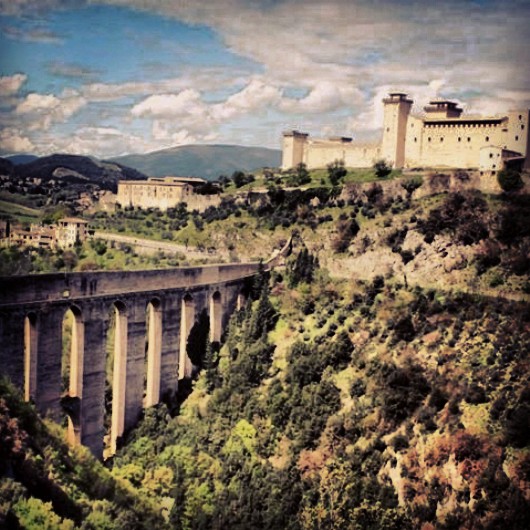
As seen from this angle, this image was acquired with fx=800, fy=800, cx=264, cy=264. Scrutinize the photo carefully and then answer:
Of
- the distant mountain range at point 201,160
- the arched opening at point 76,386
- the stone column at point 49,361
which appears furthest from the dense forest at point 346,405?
the distant mountain range at point 201,160

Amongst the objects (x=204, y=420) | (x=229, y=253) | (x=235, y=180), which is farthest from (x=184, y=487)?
(x=235, y=180)

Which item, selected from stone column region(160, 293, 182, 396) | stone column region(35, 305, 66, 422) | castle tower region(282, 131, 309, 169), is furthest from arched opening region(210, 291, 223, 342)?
castle tower region(282, 131, 309, 169)

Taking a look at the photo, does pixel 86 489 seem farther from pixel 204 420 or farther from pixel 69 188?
pixel 69 188

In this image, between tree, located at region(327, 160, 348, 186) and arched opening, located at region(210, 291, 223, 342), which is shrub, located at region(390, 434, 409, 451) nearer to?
arched opening, located at region(210, 291, 223, 342)

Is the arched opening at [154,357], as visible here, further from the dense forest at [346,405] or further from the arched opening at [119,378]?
the arched opening at [119,378]

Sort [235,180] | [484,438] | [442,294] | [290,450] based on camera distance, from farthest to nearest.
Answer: [235,180] < [442,294] < [290,450] < [484,438]

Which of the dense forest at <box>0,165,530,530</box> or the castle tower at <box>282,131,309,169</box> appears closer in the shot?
the dense forest at <box>0,165,530,530</box>

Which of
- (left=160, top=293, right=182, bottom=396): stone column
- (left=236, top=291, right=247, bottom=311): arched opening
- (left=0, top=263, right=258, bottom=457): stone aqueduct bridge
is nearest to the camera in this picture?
(left=0, top=263, right=258, bottom=457): stone aqueduct bridge
